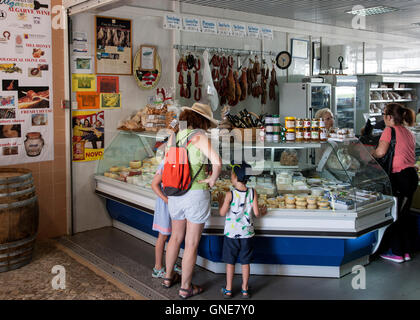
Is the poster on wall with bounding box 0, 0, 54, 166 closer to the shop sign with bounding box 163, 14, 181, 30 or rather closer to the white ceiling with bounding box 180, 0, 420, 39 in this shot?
the shop sign with bounding box 163, 14, 181, 30

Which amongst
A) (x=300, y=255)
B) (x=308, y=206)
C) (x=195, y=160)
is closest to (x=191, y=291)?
(x=300, y=255)

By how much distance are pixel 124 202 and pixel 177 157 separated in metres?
1.84

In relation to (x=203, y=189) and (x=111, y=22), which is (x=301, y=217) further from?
(x=111, y=22)

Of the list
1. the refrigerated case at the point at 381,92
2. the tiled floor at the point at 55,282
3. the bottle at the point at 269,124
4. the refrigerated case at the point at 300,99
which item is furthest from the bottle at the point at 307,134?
the refrigerated case at the point at 381,92

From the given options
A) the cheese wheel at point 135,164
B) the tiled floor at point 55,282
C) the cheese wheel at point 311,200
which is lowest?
the tiled floor at point 55,282

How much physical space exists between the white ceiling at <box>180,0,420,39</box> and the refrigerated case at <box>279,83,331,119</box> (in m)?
1.28

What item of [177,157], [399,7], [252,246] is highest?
[399,7]

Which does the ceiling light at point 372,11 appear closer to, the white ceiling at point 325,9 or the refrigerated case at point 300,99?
the white ceiling at point 325,9

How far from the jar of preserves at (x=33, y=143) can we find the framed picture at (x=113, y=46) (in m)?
1.15

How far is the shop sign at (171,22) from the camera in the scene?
20.8 ft

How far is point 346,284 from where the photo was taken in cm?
446

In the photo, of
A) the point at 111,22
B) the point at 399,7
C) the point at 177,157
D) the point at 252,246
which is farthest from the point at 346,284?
the point at 399,7

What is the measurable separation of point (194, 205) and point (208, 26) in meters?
3.60

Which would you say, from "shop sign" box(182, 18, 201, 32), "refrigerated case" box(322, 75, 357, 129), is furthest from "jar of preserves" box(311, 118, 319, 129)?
"refrigerated case" box(322, 75, 357, 129)
